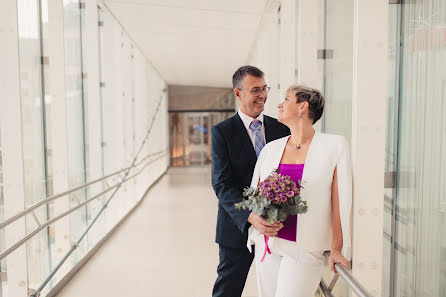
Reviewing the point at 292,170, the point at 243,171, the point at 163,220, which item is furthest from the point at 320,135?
the point at 163,220

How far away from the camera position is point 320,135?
1.57 metres

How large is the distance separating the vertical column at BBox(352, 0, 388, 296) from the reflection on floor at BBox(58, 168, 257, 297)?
1.98 m

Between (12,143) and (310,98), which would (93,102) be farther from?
(310,98)

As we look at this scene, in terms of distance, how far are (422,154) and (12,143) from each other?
2733mm

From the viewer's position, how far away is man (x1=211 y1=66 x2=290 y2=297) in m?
1.91

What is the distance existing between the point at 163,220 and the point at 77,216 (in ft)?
6.15

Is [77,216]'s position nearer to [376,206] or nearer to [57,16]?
[57,16]

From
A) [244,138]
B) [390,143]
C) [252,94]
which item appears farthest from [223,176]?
[390,143]

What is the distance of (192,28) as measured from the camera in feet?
21.2

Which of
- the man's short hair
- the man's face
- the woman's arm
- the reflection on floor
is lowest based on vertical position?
the reflection on floor

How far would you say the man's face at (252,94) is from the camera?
191 cm

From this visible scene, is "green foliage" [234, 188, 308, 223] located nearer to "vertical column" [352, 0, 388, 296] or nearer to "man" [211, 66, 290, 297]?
"man" [211, 66, 290, 297]

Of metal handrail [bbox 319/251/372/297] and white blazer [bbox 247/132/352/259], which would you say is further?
white blazer [bbox 247/132/352/259]

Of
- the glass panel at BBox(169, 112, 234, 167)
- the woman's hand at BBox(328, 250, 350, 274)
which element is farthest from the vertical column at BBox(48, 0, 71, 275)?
the glass panel at BBox(169, 112, 234, 167)
